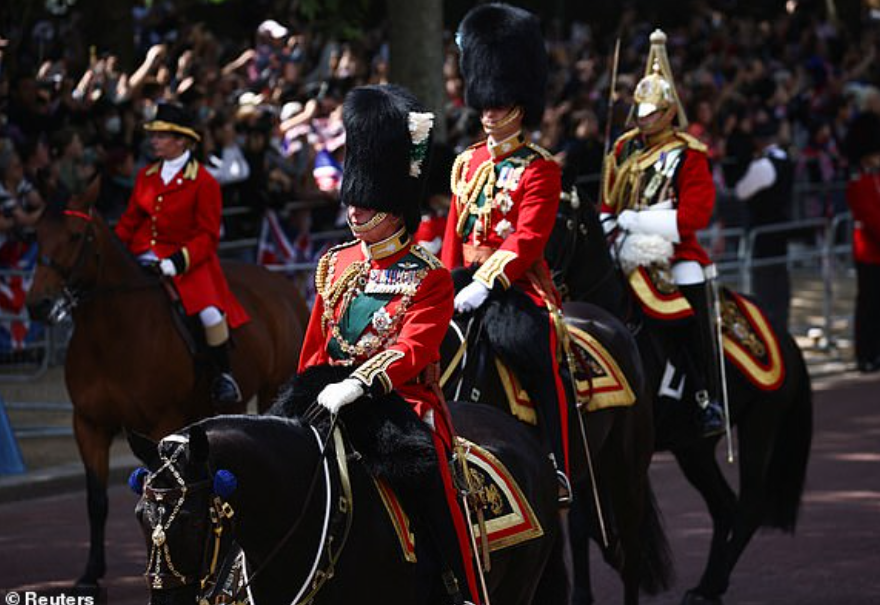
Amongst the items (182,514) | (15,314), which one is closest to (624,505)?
(182,514)

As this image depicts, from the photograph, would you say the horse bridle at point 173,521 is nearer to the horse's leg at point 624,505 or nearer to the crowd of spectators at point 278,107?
the horse's leg at point 624,505

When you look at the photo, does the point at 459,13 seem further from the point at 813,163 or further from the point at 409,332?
the point at 409,332

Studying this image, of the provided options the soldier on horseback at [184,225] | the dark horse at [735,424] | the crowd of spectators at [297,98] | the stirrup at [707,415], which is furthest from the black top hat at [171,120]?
the stirrup at [707,415]

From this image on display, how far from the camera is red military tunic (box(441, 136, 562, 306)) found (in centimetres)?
739

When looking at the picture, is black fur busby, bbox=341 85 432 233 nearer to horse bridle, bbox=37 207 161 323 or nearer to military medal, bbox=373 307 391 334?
military medal, bbox=373 307 391 334

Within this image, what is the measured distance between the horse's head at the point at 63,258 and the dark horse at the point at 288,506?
4.15 m

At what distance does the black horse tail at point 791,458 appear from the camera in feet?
30.0

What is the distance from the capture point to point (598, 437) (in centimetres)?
779

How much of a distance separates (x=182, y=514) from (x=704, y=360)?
5.10m

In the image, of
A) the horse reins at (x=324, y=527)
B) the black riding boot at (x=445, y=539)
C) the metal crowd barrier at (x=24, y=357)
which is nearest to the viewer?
the horse reins at (x=324, y=527)

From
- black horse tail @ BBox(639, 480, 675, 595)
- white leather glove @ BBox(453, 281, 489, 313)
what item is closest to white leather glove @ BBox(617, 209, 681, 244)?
black horse tail @ BBox(639, 480, 675, 595)

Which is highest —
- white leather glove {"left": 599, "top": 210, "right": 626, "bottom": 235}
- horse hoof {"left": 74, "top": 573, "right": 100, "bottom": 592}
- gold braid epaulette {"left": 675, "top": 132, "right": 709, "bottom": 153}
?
gold braid epaulette {"left": 675, "top": 132, "right": 709, "bottom": 153}

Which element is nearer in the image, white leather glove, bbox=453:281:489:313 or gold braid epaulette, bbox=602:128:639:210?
white leather glove, bbox=453:281:489:313

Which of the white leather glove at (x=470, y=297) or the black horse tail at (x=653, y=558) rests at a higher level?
the white leather glove at (x=470, y=297)
